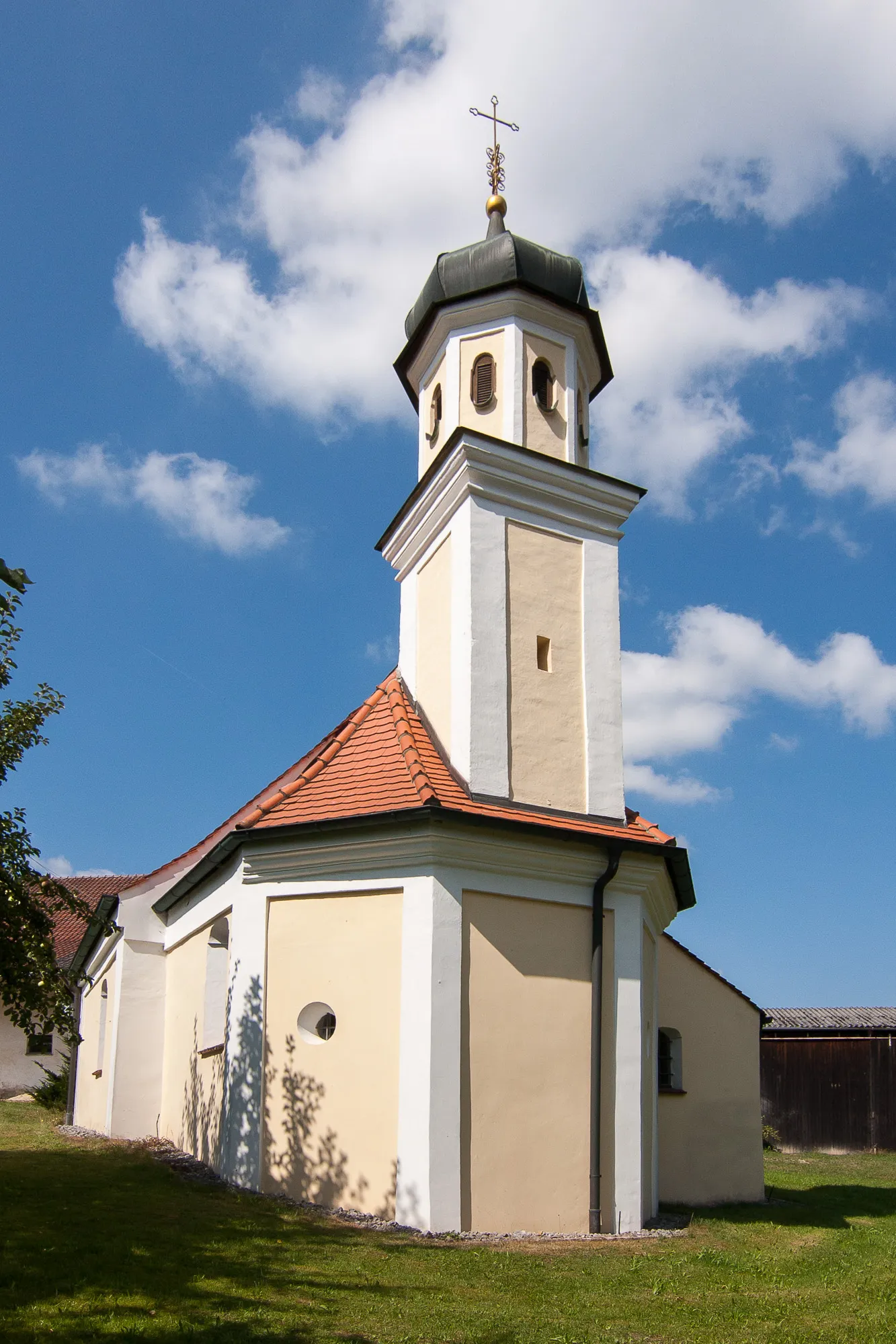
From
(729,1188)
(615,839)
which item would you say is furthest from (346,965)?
(729,1188)

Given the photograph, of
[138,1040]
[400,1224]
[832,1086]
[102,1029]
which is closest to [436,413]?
[400,1224]

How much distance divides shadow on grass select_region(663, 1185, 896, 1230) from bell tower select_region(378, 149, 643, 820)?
18.1ft

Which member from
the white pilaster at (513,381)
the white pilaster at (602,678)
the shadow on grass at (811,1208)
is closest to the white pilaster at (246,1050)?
the white pilaster at (602,678)

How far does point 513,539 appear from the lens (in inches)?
519

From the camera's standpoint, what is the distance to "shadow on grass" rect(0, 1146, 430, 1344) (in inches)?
250

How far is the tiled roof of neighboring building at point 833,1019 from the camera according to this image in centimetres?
2814

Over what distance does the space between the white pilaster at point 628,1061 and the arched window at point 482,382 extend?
21.3 feet

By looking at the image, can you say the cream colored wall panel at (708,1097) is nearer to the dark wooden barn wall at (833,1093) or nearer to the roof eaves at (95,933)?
the roof eaves at (95,933)

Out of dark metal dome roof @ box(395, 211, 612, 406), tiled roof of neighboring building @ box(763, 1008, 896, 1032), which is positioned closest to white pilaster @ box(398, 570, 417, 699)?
dark metal dome roof @ box(395, 211, 612, 406)

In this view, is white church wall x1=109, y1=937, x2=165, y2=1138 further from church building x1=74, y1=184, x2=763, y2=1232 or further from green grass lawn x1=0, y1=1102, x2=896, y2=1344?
green grass lawn x1=0, y1=1102, x2=896, y2=1344

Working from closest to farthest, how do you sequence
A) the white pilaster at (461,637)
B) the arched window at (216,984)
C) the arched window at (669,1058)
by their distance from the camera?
1. the white pilaster at (461,637)
2. the arched window at (216,984)
3. the arched window at (669,1058)

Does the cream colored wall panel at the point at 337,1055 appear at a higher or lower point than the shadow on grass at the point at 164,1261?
higher

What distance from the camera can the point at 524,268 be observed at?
1435 centimetres

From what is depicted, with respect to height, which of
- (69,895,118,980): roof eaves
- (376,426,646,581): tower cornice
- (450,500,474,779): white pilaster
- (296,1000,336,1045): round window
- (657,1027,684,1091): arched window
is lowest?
(657,1027,684,1091): arched window
